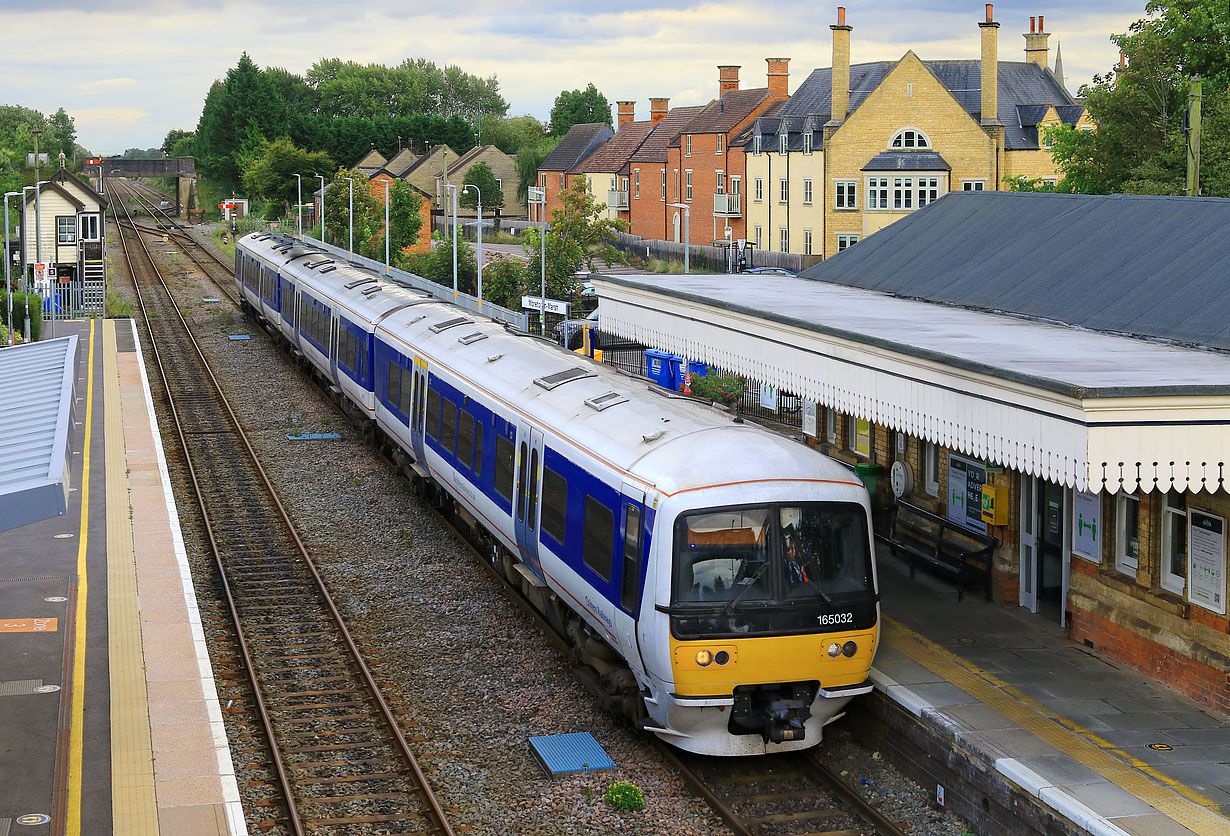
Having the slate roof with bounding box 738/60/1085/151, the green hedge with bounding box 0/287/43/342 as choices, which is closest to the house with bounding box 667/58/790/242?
the slate roof with bounding box 738/60/1085/151

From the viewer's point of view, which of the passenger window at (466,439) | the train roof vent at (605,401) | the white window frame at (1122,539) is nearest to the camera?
the white window frame at (1122,539)

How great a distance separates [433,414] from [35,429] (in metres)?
7.23

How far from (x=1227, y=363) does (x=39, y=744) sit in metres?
10.5

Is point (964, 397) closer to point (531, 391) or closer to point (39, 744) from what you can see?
point (531, 391)

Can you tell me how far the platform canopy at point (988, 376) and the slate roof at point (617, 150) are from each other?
68.4m

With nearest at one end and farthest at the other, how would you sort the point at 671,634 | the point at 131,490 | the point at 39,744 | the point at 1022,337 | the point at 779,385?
the point at 671,634 → the point at 39,744 → the point at 1022,337 → the point at 779,385 → the point at 131,490

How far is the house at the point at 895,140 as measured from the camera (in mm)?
56906

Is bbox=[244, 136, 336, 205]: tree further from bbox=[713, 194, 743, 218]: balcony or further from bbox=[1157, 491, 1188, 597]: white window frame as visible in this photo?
bbox=[1157, 491, 1188, 597]: white window frame

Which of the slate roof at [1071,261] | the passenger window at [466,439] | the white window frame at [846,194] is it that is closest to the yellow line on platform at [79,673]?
the passenger window at [466,439]

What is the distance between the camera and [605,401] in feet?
44.0

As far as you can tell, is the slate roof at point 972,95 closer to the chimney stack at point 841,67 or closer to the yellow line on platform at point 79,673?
the chimney stack at point 841,67

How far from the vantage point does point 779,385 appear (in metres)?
14.4

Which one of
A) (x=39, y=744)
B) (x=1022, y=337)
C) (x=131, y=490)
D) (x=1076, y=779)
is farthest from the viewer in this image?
(x=131, y=490)

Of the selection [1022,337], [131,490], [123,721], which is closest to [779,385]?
[1022,337]
